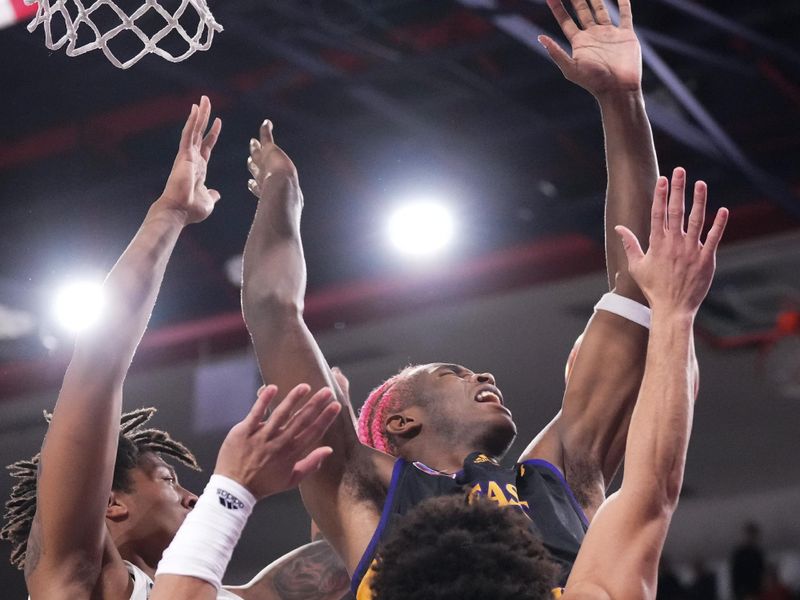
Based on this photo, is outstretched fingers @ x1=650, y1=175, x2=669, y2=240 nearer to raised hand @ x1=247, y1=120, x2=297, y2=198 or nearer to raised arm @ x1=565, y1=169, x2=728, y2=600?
raised arm @ x1=565, y1=169, x2=728, y2=600

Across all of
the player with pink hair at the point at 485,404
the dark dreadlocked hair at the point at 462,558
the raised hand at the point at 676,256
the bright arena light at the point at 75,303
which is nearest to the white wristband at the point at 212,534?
the dark dreadlocked hair at the point at 462,558

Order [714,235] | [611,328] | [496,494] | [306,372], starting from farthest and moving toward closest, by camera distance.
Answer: [611,328], [306,372], [496,494], [714,235]

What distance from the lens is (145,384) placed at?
8.64 meters

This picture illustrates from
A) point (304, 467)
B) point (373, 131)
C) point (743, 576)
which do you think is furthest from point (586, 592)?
point (743, 576)

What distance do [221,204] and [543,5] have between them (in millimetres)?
3226

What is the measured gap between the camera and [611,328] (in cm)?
253

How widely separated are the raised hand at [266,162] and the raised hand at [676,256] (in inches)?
44.5

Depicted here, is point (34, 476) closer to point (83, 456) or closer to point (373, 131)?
point (83, 456)

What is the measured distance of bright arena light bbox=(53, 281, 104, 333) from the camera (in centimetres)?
751

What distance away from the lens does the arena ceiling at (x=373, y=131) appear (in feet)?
20.8

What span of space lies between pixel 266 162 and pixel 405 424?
0.81 m

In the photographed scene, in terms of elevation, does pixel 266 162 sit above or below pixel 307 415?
above

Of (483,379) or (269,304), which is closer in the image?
(269,304)

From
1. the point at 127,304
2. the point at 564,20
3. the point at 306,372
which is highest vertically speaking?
the point at 564,20
